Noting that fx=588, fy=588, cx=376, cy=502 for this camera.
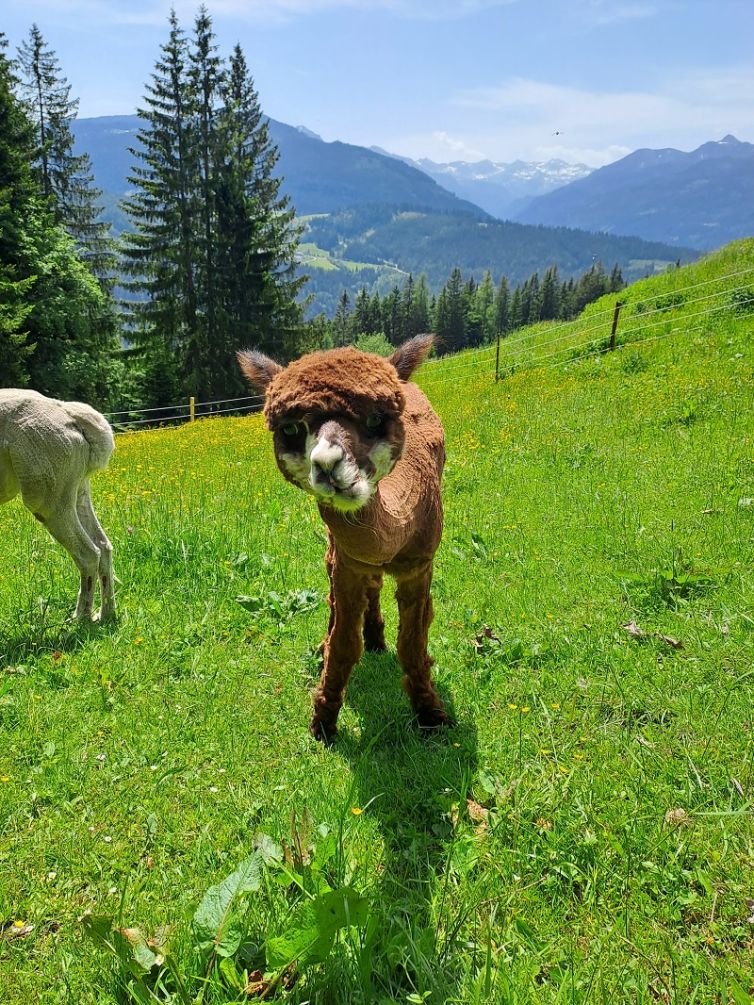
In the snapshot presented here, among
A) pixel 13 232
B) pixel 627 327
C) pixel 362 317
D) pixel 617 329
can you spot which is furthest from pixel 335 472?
pixel 362 317

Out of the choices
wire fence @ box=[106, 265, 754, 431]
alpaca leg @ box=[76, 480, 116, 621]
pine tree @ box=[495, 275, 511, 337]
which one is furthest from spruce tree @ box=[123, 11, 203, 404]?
pine tree @ box=[495, 275, 511, 337]

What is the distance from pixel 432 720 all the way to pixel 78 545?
9.94 feet

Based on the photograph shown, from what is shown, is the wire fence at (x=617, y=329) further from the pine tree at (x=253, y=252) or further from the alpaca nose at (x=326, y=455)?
the pine tree at (x=253, y=252)

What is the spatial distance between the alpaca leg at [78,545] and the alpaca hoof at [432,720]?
281 centimetres

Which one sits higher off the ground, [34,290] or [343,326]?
[34,290]

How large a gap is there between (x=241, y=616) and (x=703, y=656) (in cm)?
325

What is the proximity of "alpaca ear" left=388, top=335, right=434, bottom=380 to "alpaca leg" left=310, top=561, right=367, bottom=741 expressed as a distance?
40.2 inches

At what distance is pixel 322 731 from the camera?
341 cm

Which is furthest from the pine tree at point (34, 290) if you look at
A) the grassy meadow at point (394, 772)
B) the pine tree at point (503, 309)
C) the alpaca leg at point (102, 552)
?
the pine tree at point (503, 309)

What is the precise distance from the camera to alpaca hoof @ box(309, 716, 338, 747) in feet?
11.2

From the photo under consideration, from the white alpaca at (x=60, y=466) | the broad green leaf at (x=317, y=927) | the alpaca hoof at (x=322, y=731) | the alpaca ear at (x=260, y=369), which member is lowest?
the alpaca hoof at (x=322, y=731)

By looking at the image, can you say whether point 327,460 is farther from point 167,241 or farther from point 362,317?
point 362,317

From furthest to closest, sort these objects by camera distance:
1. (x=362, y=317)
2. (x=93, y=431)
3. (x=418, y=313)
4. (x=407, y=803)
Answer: (x=418, y=313) → (x=362, y=317) → (x=93, y=431) → (x=407, y=803)

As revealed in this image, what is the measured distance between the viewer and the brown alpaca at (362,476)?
6.70 feet
